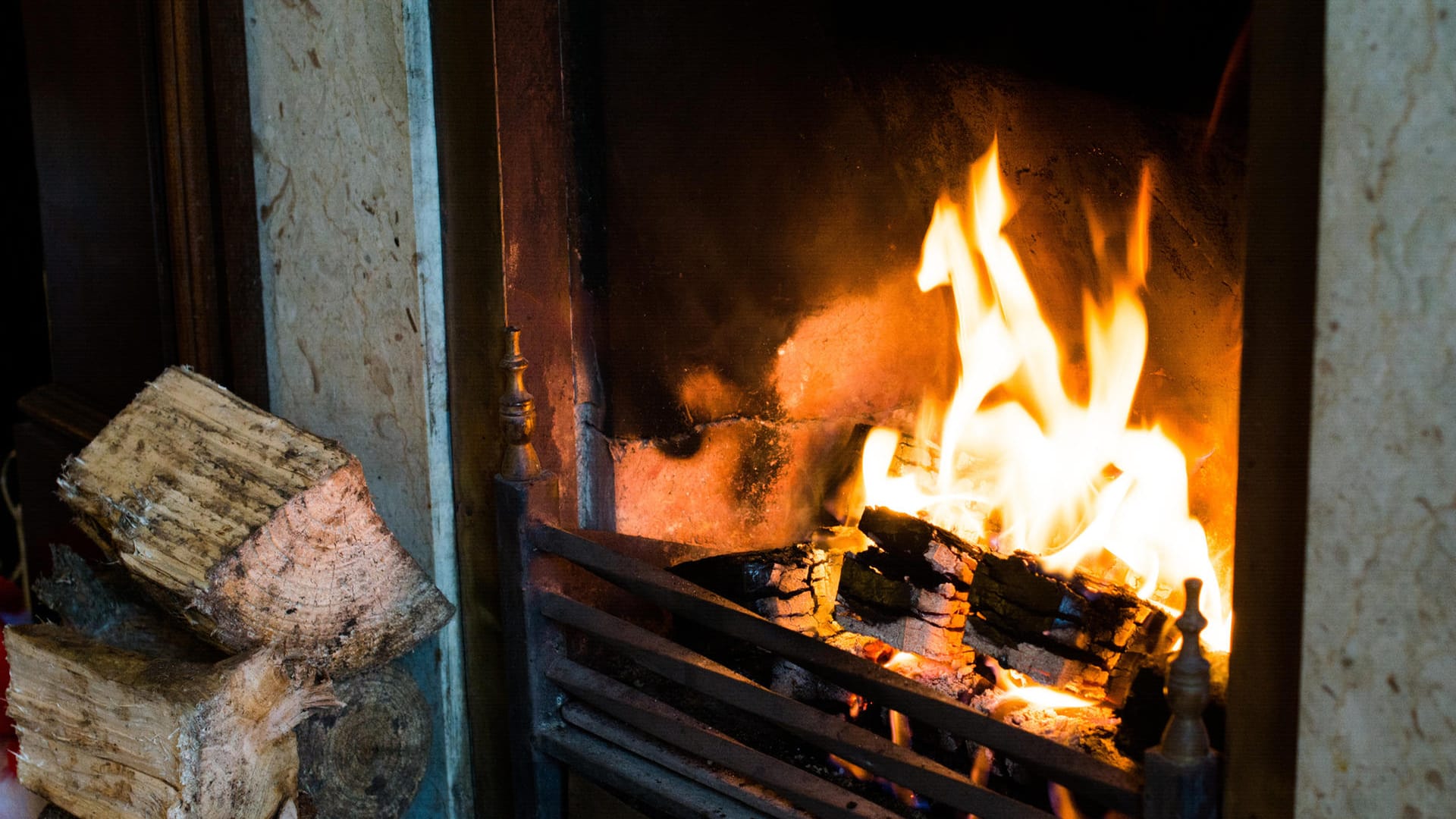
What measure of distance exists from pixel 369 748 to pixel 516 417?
0.72 m

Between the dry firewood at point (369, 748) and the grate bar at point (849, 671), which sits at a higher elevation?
the grate bar at point (849, 671)

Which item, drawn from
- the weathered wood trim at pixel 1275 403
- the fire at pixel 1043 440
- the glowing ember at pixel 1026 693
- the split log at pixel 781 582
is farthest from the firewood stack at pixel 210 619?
the weathered wood trim at pixel 1275 403

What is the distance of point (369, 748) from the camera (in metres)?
2.25

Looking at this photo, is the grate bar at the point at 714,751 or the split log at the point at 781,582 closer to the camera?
the grate bar at the point at 714,751

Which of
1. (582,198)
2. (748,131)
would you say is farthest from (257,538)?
(748,131)

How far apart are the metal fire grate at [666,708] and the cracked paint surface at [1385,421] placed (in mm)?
266

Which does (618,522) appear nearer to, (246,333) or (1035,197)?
(246,333)

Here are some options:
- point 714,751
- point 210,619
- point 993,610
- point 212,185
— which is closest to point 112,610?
point 210,619

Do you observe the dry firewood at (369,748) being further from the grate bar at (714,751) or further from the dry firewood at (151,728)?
the grate bar at (714,751)

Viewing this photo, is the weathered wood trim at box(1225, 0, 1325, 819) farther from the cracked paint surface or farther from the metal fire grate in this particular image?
the metal fire grate

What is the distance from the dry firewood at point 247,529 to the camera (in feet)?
6.42

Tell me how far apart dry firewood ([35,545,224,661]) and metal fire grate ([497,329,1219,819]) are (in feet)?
2.06

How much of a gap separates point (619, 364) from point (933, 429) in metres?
0.82

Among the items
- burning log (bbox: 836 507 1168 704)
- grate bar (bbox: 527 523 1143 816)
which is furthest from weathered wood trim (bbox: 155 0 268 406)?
burning log (bbox: 836 507 1168 704)
